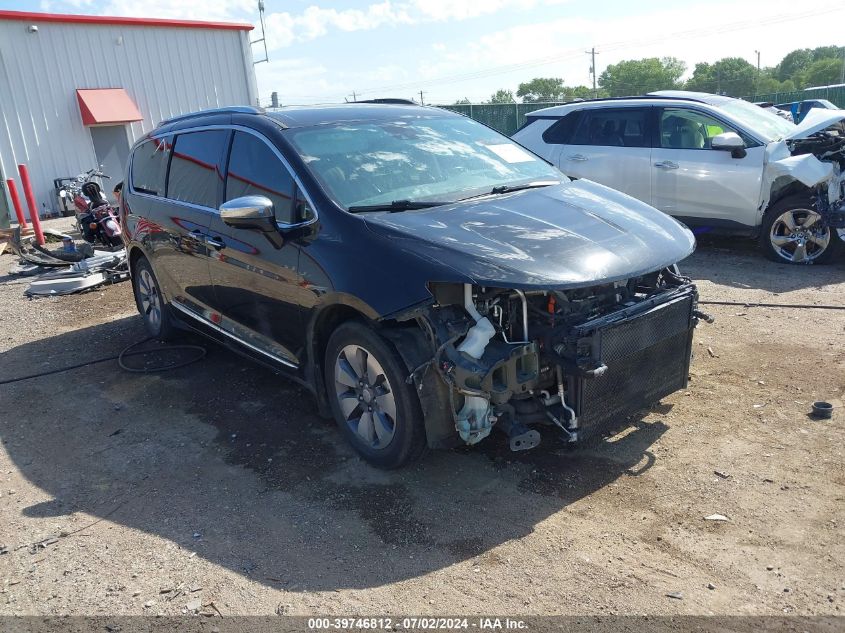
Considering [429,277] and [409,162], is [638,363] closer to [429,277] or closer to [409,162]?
[429,277]

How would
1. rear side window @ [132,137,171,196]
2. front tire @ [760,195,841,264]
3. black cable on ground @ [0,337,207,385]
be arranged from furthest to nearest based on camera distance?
1. front tire @ [760,195,841,264]
2. black cable on ground @ [0,337,207,385]
3. rear side window @ [132,137,171,196]

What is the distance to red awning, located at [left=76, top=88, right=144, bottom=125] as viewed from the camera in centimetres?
1803

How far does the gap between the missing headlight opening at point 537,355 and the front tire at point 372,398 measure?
177 millimetres


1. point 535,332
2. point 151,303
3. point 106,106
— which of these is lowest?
point 151,303

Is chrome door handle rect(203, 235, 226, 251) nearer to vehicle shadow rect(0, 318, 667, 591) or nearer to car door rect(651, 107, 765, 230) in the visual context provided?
vehicle shadow rect(0, 318, 667, 591)

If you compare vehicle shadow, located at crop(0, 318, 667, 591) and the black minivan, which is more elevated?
the black minivan

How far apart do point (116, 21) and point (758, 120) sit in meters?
16.6

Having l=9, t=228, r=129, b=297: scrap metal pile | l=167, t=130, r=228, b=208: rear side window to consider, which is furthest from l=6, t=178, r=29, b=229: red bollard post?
l=167, t=130, r=228, b=208: rear side window

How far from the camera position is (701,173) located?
8.27m

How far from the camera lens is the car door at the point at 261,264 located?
13.7ft

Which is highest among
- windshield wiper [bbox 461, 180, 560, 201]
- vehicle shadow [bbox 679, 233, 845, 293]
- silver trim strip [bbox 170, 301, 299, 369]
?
windshield wiper [bbox 461, 180, 560, 201]

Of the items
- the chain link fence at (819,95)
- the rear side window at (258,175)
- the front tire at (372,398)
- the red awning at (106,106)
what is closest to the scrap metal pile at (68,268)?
the rear side window at (258,175)

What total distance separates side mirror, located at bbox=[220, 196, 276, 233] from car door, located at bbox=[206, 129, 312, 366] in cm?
14

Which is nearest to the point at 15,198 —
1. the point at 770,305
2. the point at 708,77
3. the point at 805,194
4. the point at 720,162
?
the point at 720,162
